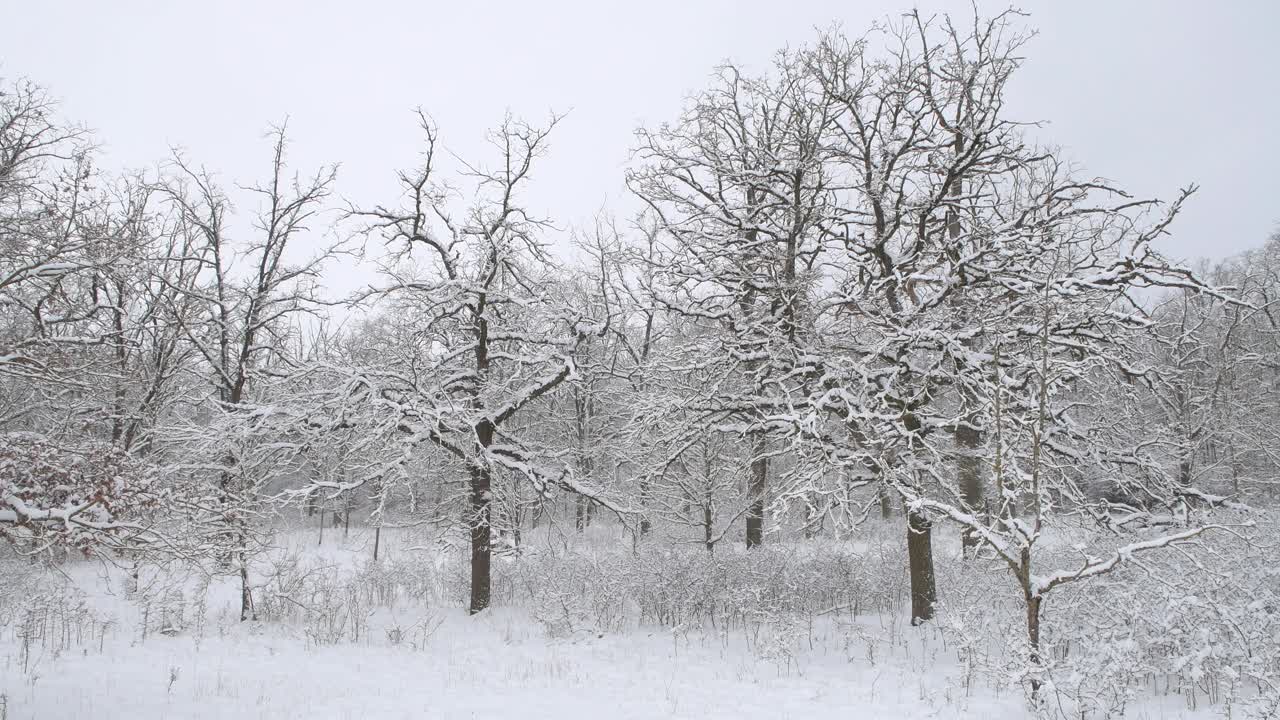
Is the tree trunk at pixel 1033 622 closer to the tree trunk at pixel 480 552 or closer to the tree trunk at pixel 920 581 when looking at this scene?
the tree trunk at pixel 920 581

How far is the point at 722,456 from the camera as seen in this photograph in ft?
45.8

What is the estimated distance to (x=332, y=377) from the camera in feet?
38.4

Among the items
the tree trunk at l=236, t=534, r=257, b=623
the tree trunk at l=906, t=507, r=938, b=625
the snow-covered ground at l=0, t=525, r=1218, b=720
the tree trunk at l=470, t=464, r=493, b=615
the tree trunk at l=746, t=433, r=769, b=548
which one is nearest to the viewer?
the snow-covered ground at l=0, t=525, r=1218, b=720

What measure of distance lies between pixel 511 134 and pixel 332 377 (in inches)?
226

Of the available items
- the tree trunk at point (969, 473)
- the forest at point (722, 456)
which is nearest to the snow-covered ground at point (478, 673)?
the forest at point (722, 456)

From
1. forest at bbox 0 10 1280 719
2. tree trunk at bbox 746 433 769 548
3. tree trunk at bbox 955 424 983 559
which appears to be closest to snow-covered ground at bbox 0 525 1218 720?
forest at bbox 0 10 1280 719

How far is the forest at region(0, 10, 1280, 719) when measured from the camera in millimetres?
6551

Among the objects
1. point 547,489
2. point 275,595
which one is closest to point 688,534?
point 547,489

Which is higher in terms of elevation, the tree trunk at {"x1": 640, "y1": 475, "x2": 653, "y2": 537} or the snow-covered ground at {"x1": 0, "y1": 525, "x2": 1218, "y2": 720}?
the tree trunk at {"x1": 640, "y1": 475, "x2": 653, "y2": 537}

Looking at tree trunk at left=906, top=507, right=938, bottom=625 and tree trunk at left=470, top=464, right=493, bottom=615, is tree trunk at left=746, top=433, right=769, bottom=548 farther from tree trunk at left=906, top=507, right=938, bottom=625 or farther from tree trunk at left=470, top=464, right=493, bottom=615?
tree trunk at left=470, top=464, right=493, bottom=615

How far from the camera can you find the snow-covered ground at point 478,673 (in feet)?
21.9

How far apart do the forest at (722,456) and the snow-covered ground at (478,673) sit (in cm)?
7

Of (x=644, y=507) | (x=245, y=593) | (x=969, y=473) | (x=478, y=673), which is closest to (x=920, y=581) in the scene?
(x=969, y=473)

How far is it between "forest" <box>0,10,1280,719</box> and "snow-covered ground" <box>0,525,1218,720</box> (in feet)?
0.24
